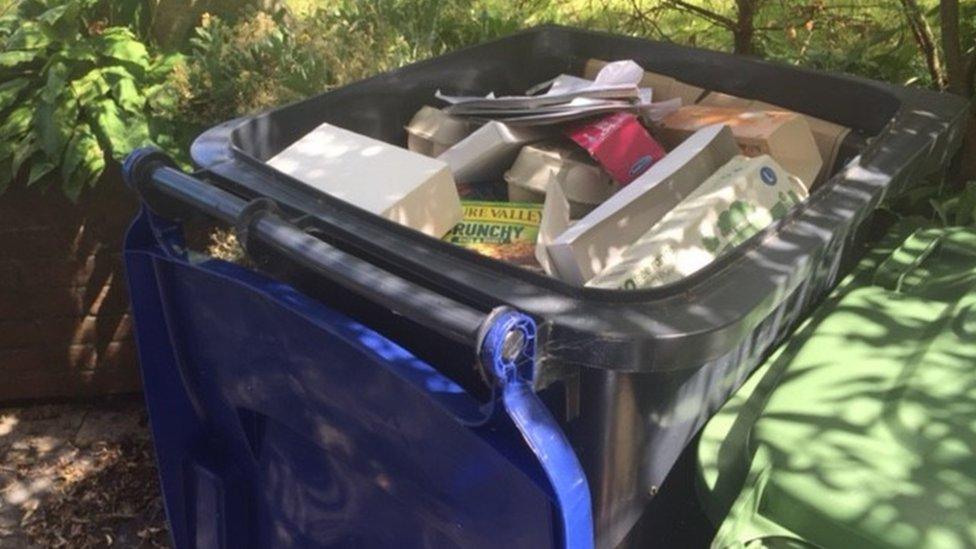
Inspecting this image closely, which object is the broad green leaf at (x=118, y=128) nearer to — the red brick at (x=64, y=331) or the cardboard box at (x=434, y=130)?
the red brick at (x=64, y=331)

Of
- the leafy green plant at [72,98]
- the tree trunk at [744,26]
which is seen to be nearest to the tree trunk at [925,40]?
the tree trunk at [744,26]

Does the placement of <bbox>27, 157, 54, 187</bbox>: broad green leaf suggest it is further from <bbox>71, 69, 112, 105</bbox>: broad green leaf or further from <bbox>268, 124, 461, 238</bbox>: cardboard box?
<bbox>268, 124, 461, 238</bbox>: cardboard box

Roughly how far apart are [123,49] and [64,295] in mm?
767

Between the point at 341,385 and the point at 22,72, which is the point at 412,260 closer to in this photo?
the point at 341,385

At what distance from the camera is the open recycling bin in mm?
1153

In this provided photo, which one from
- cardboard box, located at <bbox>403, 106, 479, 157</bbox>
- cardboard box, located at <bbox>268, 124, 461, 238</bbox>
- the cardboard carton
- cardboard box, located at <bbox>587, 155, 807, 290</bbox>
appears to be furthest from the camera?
cardboard box, located at <bbox>403, 106, 479, 157</bbox>

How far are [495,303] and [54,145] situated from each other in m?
2.06

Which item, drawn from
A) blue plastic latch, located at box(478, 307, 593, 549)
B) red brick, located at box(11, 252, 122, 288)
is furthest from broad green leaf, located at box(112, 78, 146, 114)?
blue plastic latch, located at box(478, 307, 593, 549)

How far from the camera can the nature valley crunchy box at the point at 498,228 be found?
168 centimetres

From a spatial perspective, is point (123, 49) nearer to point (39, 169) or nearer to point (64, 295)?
point (39, 169)

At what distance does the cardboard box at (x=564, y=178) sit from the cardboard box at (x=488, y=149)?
4 centimetres

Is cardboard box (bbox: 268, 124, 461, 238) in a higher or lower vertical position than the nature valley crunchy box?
higher

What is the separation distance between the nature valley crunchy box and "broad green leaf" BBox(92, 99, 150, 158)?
1.44m

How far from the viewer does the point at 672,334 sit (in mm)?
1140
